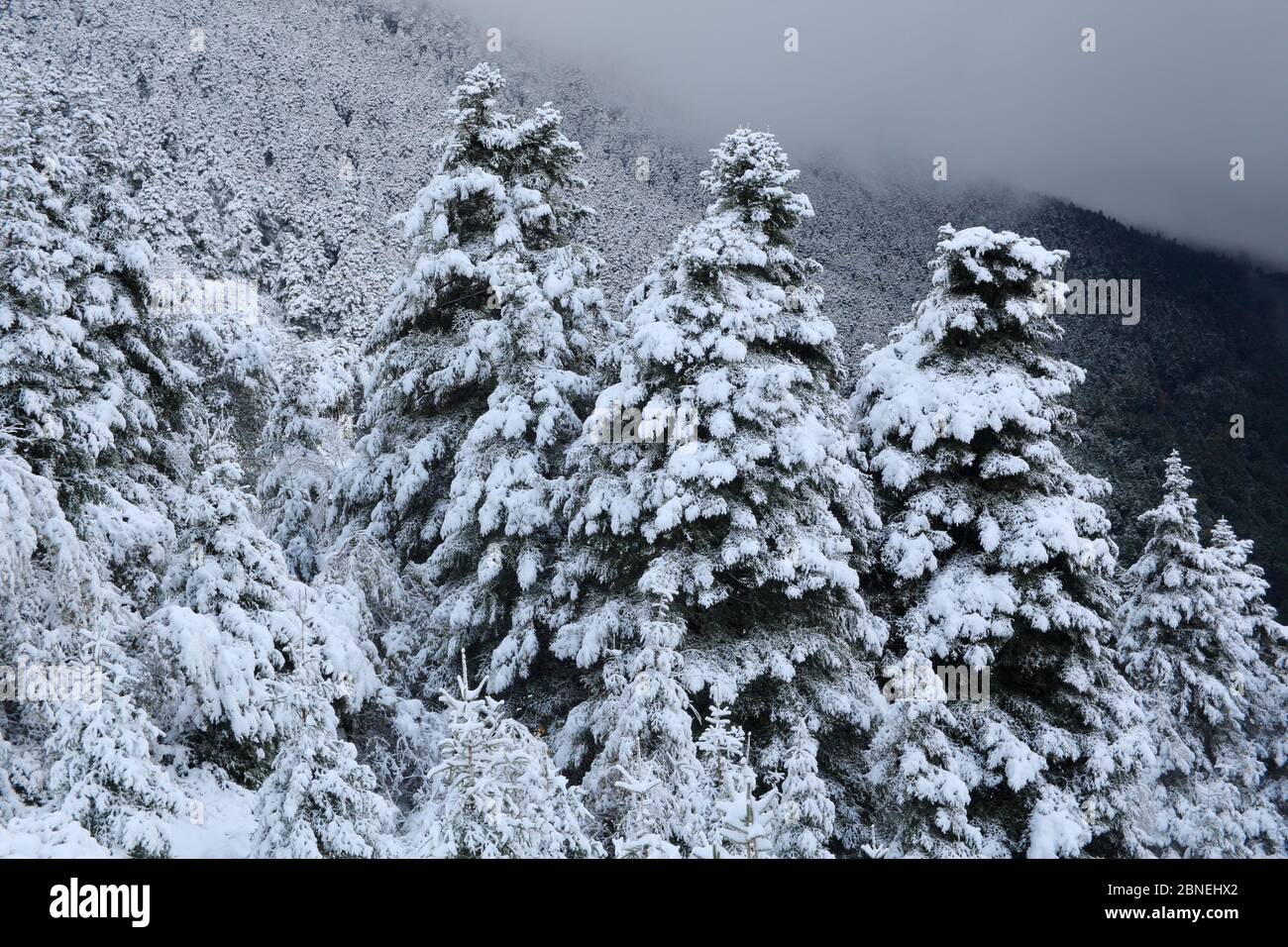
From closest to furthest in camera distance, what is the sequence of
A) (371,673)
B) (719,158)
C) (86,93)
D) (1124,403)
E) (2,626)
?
1. (2,626)
2. (371,673)
3. (719,158)
4. (86,93)
5. (1124,403)

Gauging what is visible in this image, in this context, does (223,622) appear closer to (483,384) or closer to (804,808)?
(804,808)

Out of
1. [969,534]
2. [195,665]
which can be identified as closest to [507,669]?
[195,665]

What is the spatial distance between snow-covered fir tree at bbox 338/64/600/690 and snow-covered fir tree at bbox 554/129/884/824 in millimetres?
1443

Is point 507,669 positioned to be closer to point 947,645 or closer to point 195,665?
point 195,665

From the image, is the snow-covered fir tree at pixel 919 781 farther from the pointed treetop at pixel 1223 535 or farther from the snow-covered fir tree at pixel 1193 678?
the pointed treetop at pixel 1223 535

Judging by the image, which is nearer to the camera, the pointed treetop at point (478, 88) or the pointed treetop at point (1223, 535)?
the pointed treetop at point (478, 88)

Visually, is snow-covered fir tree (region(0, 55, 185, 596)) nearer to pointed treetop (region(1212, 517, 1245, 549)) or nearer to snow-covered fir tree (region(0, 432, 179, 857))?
snow-covered fir tree (region(0, 432, 179, 857))

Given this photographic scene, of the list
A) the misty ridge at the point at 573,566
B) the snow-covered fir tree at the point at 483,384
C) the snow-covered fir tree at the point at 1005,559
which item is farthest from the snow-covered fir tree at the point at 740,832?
the snow-covered fir tree at the point at 483,384

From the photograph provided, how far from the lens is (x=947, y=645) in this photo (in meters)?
14.6

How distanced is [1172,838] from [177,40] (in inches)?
8115

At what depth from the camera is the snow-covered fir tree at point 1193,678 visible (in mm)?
23453

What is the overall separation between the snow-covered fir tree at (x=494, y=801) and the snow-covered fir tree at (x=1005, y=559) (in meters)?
6.39

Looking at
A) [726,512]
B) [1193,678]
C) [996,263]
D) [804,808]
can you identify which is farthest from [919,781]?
[1193,678]

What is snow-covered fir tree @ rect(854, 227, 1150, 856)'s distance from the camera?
1402cm
